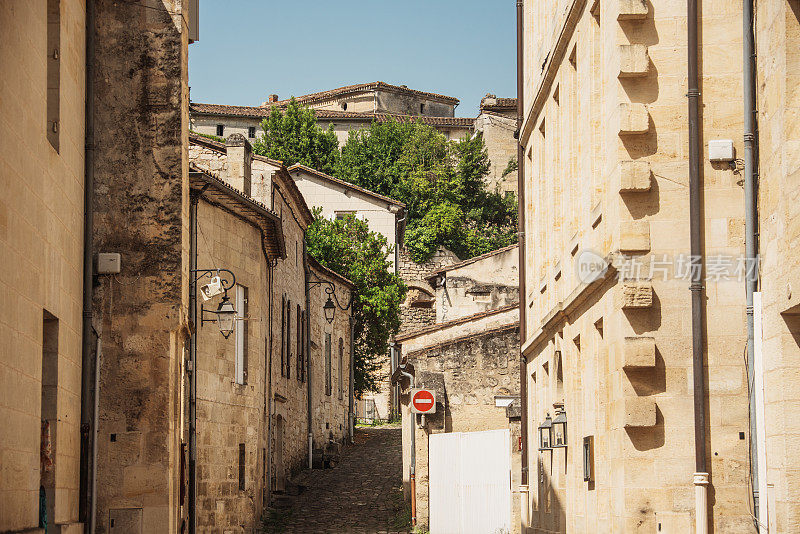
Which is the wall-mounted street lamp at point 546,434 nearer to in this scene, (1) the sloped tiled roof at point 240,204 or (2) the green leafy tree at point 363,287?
(1) the sloped tiled roof at point 240,204

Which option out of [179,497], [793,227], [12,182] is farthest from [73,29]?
[793,227]

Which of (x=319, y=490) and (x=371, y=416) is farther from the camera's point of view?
(x=371, y=416)

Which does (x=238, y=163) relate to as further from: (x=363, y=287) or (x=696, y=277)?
(x=363, y=287)

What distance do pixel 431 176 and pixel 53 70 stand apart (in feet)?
174

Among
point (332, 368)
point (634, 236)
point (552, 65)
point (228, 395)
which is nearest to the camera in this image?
point (634, 236)

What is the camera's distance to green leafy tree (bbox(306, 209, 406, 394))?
4291 cm

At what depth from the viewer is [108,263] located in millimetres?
12812

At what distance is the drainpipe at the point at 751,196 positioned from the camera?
32.0ft

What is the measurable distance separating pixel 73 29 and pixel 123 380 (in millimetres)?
3808

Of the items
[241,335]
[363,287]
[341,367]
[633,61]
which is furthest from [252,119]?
[633,61]

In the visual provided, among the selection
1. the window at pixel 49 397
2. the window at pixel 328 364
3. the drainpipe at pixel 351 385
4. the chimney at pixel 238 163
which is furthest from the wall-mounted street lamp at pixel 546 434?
the drainpipe at pixel 351 385

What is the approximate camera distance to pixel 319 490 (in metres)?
28.9

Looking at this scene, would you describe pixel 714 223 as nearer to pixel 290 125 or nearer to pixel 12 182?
pixel 12 182

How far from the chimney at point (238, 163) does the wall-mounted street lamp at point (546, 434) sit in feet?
35.9
